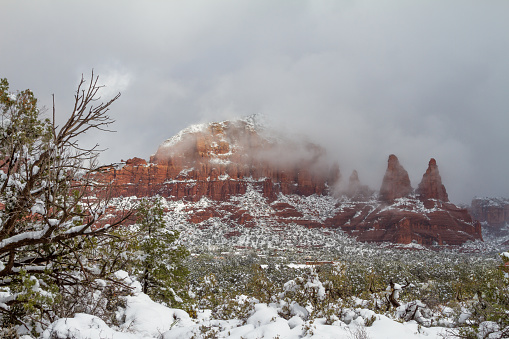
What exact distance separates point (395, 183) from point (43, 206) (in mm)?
184695

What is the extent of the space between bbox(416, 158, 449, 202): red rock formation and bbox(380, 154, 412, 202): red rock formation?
6838mm

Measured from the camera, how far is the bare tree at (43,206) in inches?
189

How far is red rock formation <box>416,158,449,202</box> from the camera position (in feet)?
538

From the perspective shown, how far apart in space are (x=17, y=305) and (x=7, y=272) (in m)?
1.26

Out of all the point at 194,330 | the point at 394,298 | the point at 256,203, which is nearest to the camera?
the point at 194,330

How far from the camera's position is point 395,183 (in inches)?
6713

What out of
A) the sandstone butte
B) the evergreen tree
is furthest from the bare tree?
the sandstone butte

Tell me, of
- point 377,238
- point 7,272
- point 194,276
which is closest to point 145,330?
point 7,272

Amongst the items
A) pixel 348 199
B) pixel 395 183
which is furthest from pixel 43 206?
pixel 348 199

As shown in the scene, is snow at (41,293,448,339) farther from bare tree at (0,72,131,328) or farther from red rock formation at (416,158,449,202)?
red rock formation at (416,158,449,202)

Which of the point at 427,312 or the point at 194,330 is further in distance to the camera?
the point at 427,312

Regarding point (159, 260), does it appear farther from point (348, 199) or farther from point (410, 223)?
point (348, 199)

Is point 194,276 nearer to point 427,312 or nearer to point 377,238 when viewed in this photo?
point 427,312

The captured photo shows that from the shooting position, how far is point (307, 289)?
10.3m
